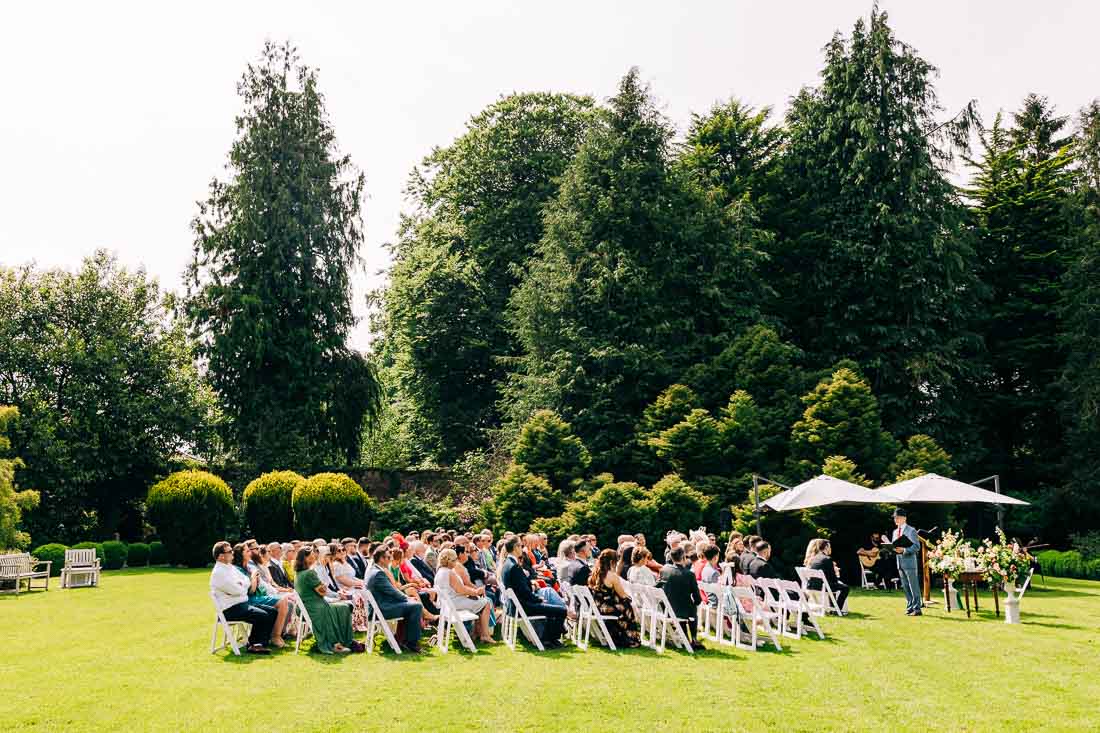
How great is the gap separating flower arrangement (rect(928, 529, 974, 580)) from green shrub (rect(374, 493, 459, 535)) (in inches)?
605

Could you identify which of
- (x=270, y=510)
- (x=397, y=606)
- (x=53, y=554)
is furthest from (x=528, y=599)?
(x=53, y=554)

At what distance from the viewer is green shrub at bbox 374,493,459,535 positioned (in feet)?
95.7

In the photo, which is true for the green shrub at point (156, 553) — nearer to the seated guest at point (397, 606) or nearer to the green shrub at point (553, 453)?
the green shrub at point (553, 453)

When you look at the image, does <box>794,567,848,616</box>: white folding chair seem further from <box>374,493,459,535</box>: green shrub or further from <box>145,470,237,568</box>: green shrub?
<box>145,470,237,568</box>: green shrub

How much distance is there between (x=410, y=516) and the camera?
2930cm

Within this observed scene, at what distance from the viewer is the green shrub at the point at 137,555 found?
2861cm

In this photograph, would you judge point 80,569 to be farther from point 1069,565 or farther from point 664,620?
point 1069,565

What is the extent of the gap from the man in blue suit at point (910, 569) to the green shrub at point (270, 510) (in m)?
17.6

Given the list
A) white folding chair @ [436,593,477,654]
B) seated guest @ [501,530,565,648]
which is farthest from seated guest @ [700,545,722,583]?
white folding chair @ [436,593,477,654]

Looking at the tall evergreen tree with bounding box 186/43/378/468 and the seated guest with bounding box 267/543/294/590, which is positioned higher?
the tall evergreen tree with bounding box 186/43/378/468

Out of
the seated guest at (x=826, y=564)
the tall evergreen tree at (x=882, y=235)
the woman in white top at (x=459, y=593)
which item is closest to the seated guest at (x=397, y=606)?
the woman in white top at (x=459, y=593)

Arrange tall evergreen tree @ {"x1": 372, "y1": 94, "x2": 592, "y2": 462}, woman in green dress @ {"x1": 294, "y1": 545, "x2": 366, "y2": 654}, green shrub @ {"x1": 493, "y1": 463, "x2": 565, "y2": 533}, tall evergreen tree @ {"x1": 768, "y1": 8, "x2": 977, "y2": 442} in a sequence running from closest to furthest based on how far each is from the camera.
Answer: woman in green dress @ {"x1": 294, "y1": 545, "x2": 366, "y2": 654} < green shrub @ {"x1": 493, "y1": 463, "x2": 565, "y2": 533} < tall evergreen tree @ {"x1": 768, "y1": 8, "x2": 977, "y2": 442} < tall evergreen tree @ {"x1": 372, "y1": 94, "x2": 592, "y2": 462}

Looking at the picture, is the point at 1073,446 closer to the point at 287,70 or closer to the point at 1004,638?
the point at 1004,638

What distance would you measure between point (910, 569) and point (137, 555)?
21473mm
